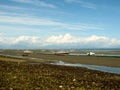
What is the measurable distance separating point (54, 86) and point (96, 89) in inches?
127

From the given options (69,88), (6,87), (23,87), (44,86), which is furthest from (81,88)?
(6,87)

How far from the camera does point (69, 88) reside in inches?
769

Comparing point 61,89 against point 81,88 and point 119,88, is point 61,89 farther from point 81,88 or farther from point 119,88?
point 119,88

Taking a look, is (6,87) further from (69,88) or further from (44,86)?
(69,88)

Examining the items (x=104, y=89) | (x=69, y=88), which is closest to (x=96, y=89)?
(x=104, y=89)

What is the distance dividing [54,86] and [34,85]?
153 centimetres

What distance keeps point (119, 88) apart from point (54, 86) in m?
5.55

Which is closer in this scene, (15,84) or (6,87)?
(6,87)

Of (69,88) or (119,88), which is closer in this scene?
(69,88)

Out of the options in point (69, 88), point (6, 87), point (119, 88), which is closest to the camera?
point (6, 87)

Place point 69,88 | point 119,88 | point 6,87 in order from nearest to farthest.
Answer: point 6,87
point 69,88
point 119,88

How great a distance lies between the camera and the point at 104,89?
67.2ft

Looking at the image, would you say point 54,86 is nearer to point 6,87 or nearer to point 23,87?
point 23,87

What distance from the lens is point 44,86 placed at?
1984 centimetres
